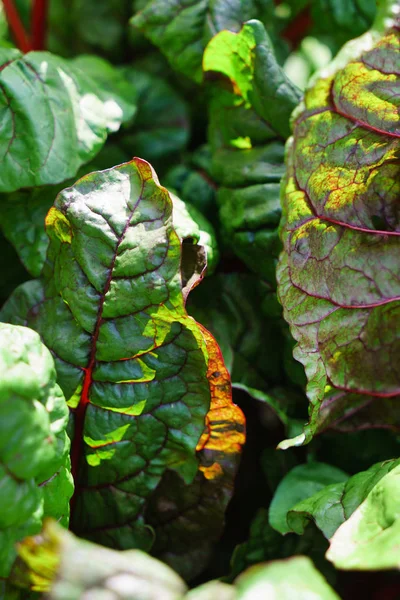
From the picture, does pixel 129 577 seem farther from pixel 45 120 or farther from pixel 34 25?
pixel 34 25

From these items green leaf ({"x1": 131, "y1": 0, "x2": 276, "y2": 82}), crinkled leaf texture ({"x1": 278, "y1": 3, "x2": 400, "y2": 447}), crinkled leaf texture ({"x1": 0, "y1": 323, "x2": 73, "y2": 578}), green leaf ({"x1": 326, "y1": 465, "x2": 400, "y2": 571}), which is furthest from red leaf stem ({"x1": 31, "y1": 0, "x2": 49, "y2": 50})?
green leaf ({"x1": 326, "y1": 465, "x2": 400, "y2": 571})

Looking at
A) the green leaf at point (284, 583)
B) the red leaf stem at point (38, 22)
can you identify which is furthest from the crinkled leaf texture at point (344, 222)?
the red leaf stem at point (38, 22)

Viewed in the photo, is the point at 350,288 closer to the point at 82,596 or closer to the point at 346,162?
the point at 346,162

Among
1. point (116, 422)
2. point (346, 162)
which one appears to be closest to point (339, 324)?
point (346, 162)

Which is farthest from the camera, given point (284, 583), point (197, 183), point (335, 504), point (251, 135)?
point (197, 183)

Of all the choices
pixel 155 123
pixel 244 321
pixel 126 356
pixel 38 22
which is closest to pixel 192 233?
pixel 126 356

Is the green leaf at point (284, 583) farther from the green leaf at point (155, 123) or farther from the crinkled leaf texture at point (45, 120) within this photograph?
the green leaf at point (155, 123)

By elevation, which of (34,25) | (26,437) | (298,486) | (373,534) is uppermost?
(34,25)
